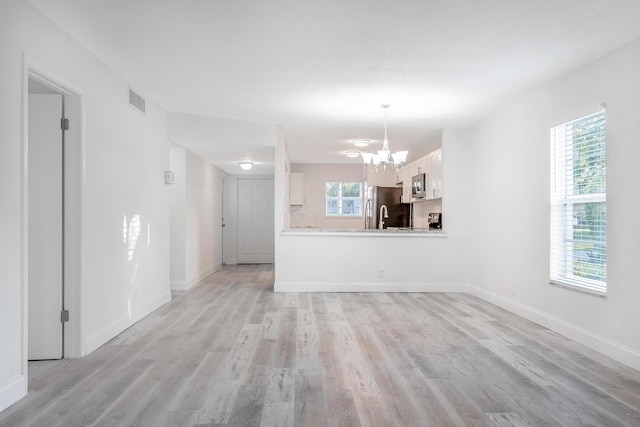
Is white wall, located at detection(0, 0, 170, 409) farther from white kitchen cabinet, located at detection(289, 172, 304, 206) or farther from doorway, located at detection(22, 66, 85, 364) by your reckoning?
white kitchen cabinet, located at detection(289, 172, 304, 206)

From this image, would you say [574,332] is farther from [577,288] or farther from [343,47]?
[343,47]

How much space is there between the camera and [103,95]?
3.79 meters

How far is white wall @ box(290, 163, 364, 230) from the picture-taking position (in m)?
10.5

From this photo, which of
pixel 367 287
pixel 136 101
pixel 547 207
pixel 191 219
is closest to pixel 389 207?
pixel 367 287

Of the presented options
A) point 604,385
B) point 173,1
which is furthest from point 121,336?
point 604,385

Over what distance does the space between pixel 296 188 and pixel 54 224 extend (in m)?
6.75

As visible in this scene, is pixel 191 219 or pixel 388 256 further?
pixel 191 219

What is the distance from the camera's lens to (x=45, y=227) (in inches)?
129

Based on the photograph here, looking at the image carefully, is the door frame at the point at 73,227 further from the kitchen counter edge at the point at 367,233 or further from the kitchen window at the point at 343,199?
the kitchen window at the point at 343,199

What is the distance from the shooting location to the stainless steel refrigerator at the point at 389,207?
361 inches

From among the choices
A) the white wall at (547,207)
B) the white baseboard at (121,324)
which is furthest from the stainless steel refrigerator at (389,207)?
the white baseboard at (121,324)

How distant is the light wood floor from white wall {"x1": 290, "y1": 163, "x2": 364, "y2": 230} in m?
5.76

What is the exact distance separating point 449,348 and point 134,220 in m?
3.28

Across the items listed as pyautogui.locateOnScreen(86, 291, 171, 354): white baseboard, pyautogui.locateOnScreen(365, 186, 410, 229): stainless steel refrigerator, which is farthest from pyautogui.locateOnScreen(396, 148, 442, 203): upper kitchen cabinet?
pyautogui.locateOnScreen(86, 291, 171, 354): white baseboard
